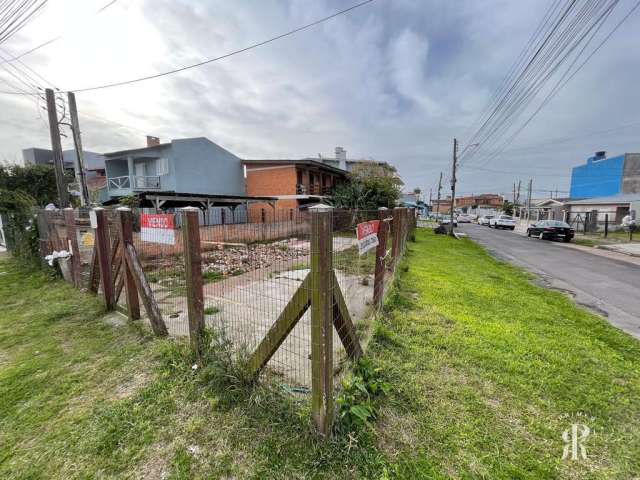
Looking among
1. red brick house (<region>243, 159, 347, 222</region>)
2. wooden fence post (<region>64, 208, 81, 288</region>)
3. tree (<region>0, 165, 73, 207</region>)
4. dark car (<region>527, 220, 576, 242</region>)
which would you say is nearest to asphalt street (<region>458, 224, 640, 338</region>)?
dark car (<region>527, 220, 576, 242</region>)

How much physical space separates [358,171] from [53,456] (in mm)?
Result: 22532

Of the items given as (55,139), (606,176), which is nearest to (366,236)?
(55,139)

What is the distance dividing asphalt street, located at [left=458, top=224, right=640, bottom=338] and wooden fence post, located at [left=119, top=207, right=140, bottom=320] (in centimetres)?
761

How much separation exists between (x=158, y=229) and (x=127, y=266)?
0.99 metres

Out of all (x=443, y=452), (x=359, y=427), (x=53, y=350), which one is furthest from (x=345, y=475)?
(x=53, y=350)

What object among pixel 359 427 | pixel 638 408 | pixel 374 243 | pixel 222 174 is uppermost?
pixel 222 174

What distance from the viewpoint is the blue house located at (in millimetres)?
20141

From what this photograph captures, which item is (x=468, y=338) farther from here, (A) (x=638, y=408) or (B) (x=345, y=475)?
(B) (x=345, y=475)

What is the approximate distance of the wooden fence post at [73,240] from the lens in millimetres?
5660

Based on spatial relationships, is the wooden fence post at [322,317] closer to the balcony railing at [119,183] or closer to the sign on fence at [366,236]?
the sign on fence at [366,236]

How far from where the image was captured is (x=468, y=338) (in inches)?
143

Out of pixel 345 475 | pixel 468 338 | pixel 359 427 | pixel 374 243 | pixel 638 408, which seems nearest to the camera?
pixel 345 475

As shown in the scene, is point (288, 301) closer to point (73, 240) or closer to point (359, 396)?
point (359, 396)

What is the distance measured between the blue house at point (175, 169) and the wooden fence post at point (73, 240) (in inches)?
575
